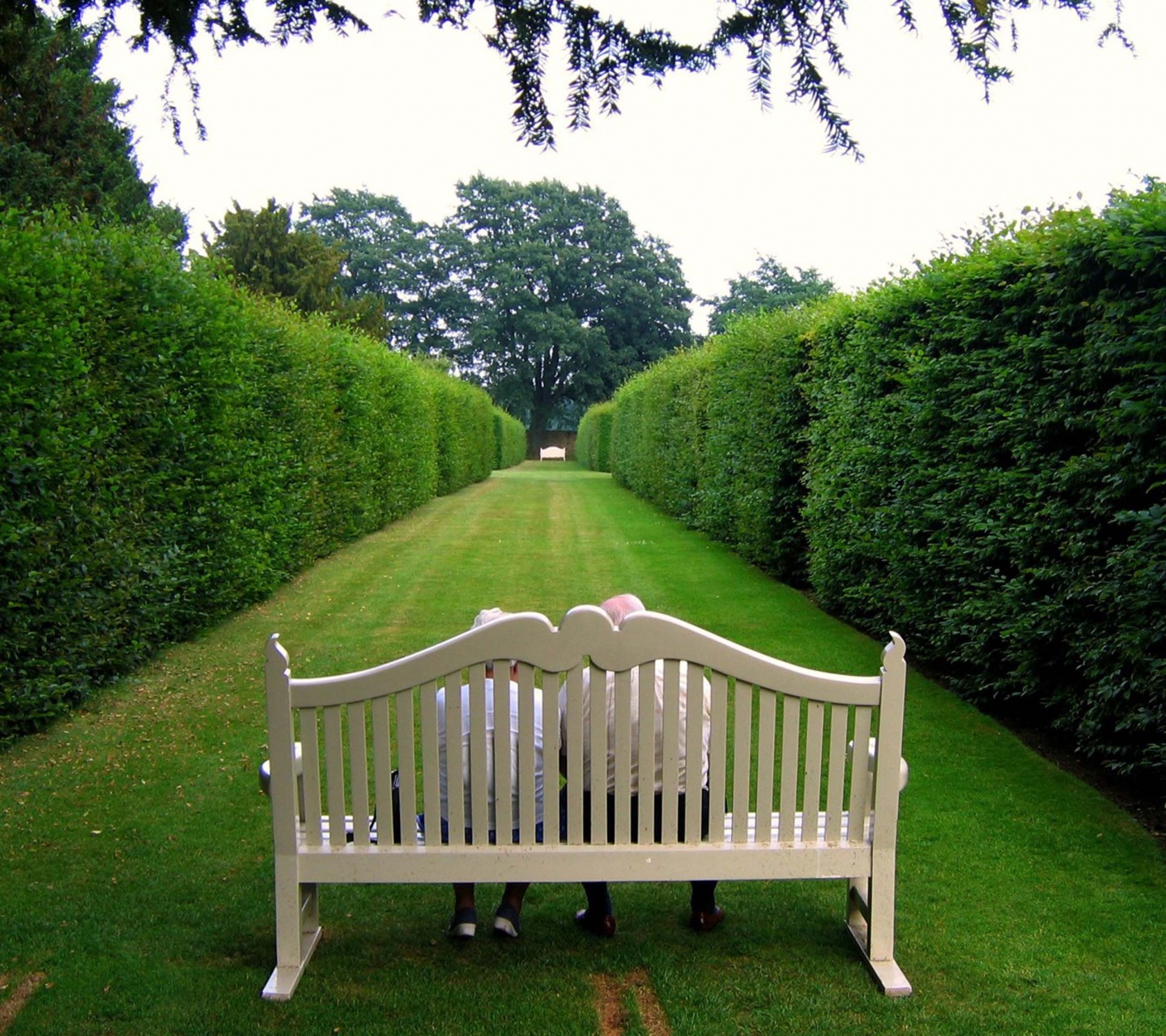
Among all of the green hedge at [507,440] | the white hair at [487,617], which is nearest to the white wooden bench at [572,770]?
the white hair at [487,617]

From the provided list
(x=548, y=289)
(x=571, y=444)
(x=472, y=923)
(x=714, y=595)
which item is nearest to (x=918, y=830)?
(x=472, y=923)

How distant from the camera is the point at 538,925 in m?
3.56

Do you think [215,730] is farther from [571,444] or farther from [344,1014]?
[571,444]

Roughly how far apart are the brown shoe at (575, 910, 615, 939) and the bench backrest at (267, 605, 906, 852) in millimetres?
528

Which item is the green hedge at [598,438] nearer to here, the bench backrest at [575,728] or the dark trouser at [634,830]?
the dark trouser at [634,830]

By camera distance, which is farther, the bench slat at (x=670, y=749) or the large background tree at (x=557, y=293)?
the large background tree at (x=557, y=293)

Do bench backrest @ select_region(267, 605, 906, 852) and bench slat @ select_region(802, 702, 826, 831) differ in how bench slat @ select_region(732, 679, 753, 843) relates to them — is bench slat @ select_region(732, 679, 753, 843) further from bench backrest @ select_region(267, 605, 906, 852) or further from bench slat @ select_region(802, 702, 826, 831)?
bench slat @ select_region(802, 702, 826, 831)

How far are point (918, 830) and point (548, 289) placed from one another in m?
59.0

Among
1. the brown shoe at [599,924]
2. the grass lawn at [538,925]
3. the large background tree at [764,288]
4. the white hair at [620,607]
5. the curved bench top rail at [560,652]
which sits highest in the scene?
the large background tree at [764,288]

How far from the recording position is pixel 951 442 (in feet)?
21.5

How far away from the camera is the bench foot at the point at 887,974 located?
122 inches

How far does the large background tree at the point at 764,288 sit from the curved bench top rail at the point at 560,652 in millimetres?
65292

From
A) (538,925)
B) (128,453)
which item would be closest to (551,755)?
(538,925)

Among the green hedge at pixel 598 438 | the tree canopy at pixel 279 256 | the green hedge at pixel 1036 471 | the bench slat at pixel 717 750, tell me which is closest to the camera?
the bench slat at pixel 717 750
